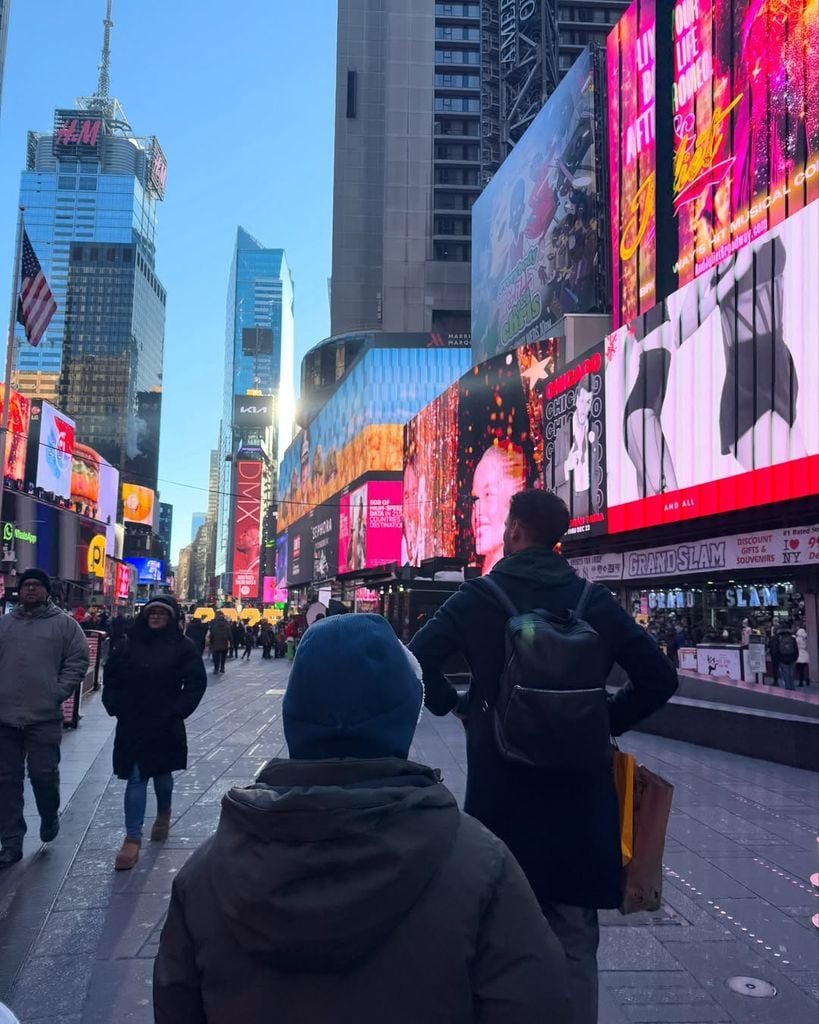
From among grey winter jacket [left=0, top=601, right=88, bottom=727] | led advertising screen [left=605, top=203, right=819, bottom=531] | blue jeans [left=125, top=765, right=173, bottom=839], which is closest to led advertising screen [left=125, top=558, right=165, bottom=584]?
led advertising screen [left=605, top=203, right=819, bottom=531]

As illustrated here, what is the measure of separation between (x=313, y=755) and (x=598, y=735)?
44.0 inches

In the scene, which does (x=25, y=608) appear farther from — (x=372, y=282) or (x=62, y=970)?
(x=372, y=282)

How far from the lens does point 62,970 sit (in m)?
3.96

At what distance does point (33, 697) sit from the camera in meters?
5.61

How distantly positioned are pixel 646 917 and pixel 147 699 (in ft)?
11.0

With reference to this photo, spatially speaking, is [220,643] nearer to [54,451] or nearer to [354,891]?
[354,891]

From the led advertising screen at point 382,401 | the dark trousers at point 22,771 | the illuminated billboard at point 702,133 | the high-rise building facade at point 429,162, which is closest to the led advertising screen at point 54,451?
the led advertising screen at point 382,401

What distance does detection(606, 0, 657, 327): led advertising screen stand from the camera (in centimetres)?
2783

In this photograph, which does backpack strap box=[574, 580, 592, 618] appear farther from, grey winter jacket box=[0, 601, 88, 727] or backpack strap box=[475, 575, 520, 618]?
grey winter jacket box=[0, 601, 88, 727]

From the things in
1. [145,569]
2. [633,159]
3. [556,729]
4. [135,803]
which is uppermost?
[633,159]

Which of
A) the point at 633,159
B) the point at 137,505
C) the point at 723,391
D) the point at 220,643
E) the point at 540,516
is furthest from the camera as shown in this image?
the point at 137,505

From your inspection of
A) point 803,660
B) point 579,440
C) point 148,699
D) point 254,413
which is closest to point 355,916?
point 148,699

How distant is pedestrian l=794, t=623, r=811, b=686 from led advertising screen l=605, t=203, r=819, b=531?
3.10 metres

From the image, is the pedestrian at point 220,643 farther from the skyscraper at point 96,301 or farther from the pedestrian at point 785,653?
the skyscraper at point 96,301
